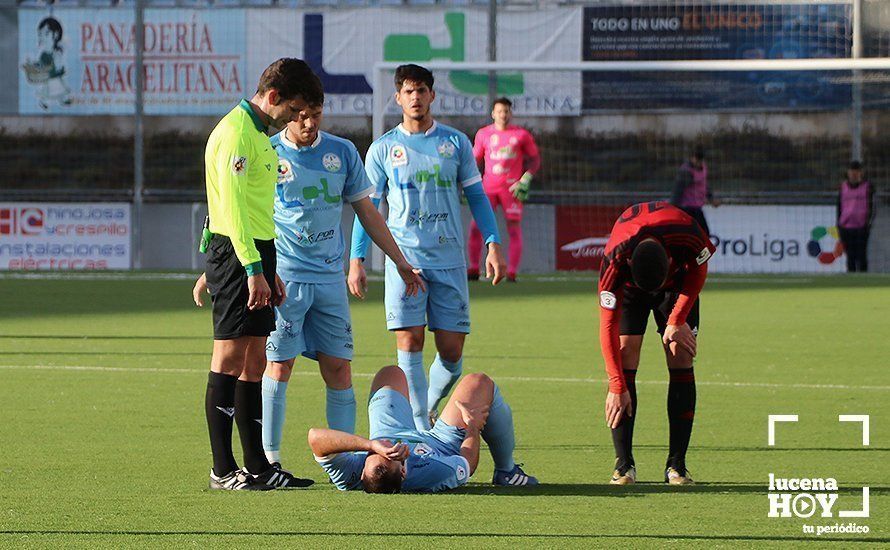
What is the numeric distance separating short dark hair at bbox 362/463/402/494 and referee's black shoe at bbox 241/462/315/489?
1.54 ft

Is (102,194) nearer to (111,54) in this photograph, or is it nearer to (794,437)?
(111,54)

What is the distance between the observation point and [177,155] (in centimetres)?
2811

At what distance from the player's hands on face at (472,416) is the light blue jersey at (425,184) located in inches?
84.6

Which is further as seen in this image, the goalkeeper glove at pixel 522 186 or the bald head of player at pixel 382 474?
the goalkeeper glove at pixel 522 186

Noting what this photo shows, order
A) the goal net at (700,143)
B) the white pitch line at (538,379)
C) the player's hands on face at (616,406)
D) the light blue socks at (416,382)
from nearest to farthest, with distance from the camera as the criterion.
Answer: the player's hands on face at (616,406) < the light blue socks at (416,382) < the white pitch line at (538,379) < the goal net at (700,143)

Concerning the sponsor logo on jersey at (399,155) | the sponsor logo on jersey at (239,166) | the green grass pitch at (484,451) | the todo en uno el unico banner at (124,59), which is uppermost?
the todo en uno el unico banner at (124,59)

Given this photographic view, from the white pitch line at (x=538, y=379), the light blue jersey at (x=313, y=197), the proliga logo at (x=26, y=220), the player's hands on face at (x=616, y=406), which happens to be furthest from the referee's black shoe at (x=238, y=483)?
the proliga logo at (x=26, y=220)

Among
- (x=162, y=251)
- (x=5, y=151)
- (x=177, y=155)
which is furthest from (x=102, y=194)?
(x=5, y=151)

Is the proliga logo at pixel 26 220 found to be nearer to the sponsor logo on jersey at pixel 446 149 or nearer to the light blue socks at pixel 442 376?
the light blue socks at pixel 442 376

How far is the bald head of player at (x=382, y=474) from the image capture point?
7.03 metres

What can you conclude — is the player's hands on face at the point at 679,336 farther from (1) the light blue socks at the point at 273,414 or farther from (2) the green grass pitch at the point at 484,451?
(1) the light blue socks at the point at 273,414

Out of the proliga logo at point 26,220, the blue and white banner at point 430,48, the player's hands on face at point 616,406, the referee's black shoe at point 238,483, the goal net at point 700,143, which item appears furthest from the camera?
the blue and white banner at point 430,48

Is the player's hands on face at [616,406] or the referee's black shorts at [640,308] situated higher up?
the referee's black shorts at [640,308]

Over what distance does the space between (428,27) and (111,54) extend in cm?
478
